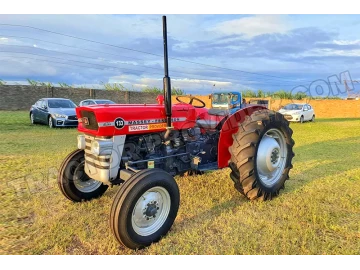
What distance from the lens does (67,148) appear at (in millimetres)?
7453

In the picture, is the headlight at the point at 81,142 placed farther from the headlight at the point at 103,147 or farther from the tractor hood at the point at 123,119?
the headlight at the point at 103,147

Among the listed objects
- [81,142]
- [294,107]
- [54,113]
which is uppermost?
[54,113]

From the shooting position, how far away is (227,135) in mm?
3920

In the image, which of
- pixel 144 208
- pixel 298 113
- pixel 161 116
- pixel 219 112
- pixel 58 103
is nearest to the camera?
pixel 144 208

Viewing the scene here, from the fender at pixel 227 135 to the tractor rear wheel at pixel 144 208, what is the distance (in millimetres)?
1178

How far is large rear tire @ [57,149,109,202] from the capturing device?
3637 millimetres

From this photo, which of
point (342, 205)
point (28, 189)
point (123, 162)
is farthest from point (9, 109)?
point (342, 205)

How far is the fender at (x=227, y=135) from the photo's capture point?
386cm

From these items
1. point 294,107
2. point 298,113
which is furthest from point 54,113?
point 294,107

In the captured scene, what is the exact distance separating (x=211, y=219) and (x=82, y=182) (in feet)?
5.86

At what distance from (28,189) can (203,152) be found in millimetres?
2712

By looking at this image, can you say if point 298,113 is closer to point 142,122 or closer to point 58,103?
point 58,103

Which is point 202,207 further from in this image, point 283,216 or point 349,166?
point 349,166

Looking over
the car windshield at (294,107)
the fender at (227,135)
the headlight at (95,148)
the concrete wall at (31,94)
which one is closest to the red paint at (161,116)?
the fender at (227,135)
